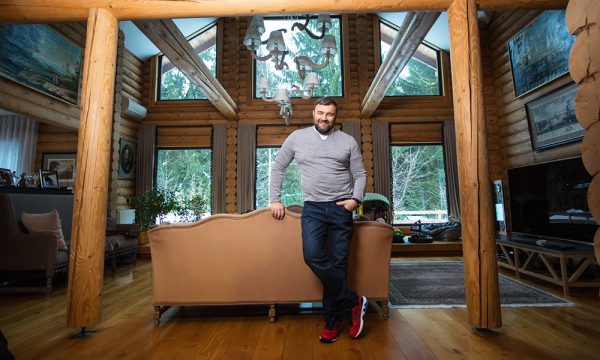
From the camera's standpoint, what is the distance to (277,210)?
6.97 feet

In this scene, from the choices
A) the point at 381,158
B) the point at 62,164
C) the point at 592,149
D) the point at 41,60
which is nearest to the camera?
the point at 592,149

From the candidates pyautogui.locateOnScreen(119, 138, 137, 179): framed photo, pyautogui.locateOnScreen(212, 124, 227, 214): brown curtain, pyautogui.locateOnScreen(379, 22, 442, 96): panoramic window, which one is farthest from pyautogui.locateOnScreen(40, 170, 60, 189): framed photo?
pyautogui.locateOnScreen(379, 22, 442, 96): panoramic window

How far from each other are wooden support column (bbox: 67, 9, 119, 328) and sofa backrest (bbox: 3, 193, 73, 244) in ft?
5.74

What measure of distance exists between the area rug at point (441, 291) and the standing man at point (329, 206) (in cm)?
90

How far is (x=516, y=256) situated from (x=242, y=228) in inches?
132

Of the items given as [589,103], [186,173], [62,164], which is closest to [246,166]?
[186,173]

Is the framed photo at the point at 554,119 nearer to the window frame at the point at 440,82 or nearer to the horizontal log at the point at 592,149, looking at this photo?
the window frame at the point at 440,82

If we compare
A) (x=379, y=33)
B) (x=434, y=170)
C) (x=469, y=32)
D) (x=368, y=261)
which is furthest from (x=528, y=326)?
(x=379, y=33)

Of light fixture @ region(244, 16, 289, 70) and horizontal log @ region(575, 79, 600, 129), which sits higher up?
light fixture @ region(244, 16, 289, 70)

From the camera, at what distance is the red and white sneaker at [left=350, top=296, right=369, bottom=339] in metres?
1.90

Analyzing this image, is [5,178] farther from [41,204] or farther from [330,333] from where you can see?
[330,333]

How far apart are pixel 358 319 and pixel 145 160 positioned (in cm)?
681

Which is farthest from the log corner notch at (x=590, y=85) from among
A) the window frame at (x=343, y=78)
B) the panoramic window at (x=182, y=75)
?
the panoramic window at (x=182, y=75)

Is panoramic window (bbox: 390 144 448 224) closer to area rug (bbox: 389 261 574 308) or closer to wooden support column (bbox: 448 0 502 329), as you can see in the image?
area rug (bbox: 389 261 574 308)
